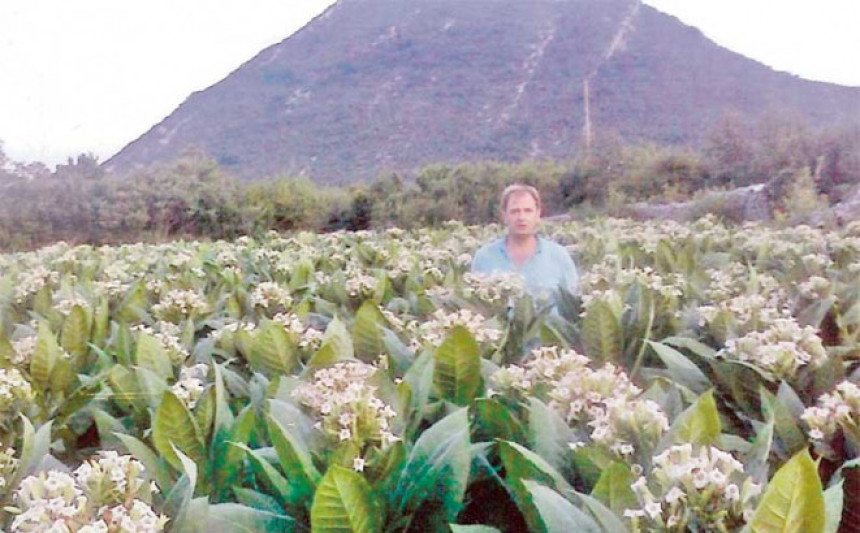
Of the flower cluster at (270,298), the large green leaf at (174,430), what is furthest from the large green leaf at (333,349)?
the flower cluster at (270,298)

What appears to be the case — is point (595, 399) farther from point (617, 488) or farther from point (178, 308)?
point (178, 308)

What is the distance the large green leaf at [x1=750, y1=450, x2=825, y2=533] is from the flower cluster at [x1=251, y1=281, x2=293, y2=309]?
1951 mm

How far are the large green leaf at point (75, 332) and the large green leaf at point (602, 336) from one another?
48.9 inches

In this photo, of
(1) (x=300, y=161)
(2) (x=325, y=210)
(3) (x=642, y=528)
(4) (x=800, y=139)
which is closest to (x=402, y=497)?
(3) (x=642, y=528)

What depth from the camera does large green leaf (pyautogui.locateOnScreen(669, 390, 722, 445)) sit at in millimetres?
1148

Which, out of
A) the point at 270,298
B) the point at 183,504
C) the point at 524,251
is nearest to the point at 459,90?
the point at 524,251

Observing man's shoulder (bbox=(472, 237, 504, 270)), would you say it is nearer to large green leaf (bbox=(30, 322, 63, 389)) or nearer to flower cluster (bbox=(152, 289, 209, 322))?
Answer: flower cluster (bbox=(152, 289, 209, 322))

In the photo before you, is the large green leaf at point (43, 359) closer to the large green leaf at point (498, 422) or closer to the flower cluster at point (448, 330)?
the flower cluster at point (448, 330)

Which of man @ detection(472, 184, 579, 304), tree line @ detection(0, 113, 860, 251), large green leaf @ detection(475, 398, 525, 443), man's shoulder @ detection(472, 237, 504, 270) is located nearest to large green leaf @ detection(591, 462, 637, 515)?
large green leaf @ detection(475, 398, 525, 443)

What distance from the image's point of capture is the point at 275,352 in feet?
6.12

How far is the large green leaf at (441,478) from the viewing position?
116 cm

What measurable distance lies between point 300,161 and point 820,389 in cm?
3640

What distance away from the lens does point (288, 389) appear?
1.49 metres

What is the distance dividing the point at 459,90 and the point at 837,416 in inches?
1724
